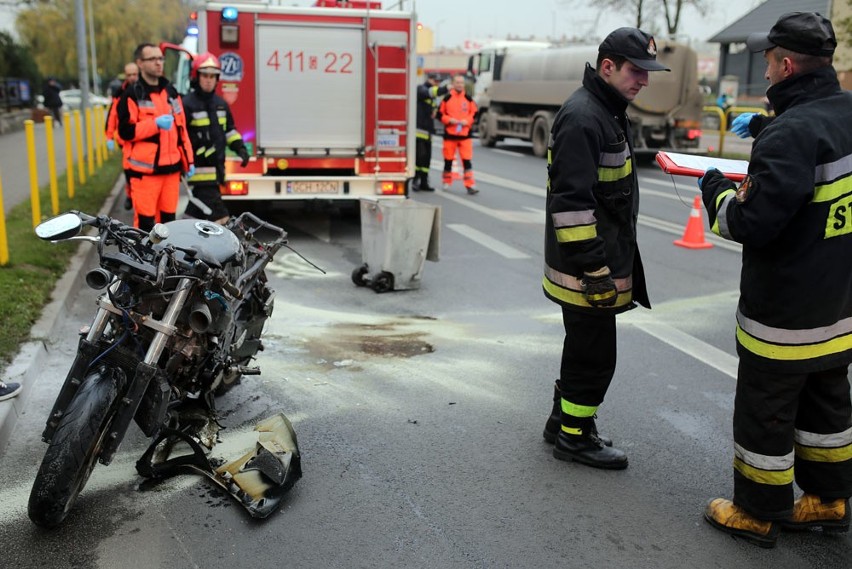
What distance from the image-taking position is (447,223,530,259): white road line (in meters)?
9.84

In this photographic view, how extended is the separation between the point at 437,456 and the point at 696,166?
1.84 metres

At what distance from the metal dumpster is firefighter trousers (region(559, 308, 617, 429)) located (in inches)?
145

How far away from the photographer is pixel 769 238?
10.6 ft

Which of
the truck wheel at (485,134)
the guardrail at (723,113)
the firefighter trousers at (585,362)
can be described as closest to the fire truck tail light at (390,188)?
the firefighter trousers at (585,362)

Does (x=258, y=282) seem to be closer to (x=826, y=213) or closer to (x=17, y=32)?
(x=826, y=213)

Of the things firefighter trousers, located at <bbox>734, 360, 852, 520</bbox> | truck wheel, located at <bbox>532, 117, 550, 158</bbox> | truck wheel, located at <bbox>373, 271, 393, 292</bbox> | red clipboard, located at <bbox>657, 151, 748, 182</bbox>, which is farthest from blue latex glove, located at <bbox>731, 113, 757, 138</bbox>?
truck wheel, located at <bbox>532, 117, 550, 158</bbox>

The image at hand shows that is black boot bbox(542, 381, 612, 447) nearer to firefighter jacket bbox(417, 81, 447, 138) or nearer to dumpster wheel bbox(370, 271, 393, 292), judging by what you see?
dumpster wheel bbox(370, 271, 393, 292)

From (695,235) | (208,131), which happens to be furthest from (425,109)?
(208,131)

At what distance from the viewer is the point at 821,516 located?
11.9 ft

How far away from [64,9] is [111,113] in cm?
4916

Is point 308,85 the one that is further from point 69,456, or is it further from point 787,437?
point 787,437

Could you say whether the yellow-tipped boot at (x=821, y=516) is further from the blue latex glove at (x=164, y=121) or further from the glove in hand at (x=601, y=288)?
the blue latex glove at (x=164, y=121)

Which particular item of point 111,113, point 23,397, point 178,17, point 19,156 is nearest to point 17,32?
point 178,17

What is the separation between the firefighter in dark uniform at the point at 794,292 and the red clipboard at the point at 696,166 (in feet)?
0.58
